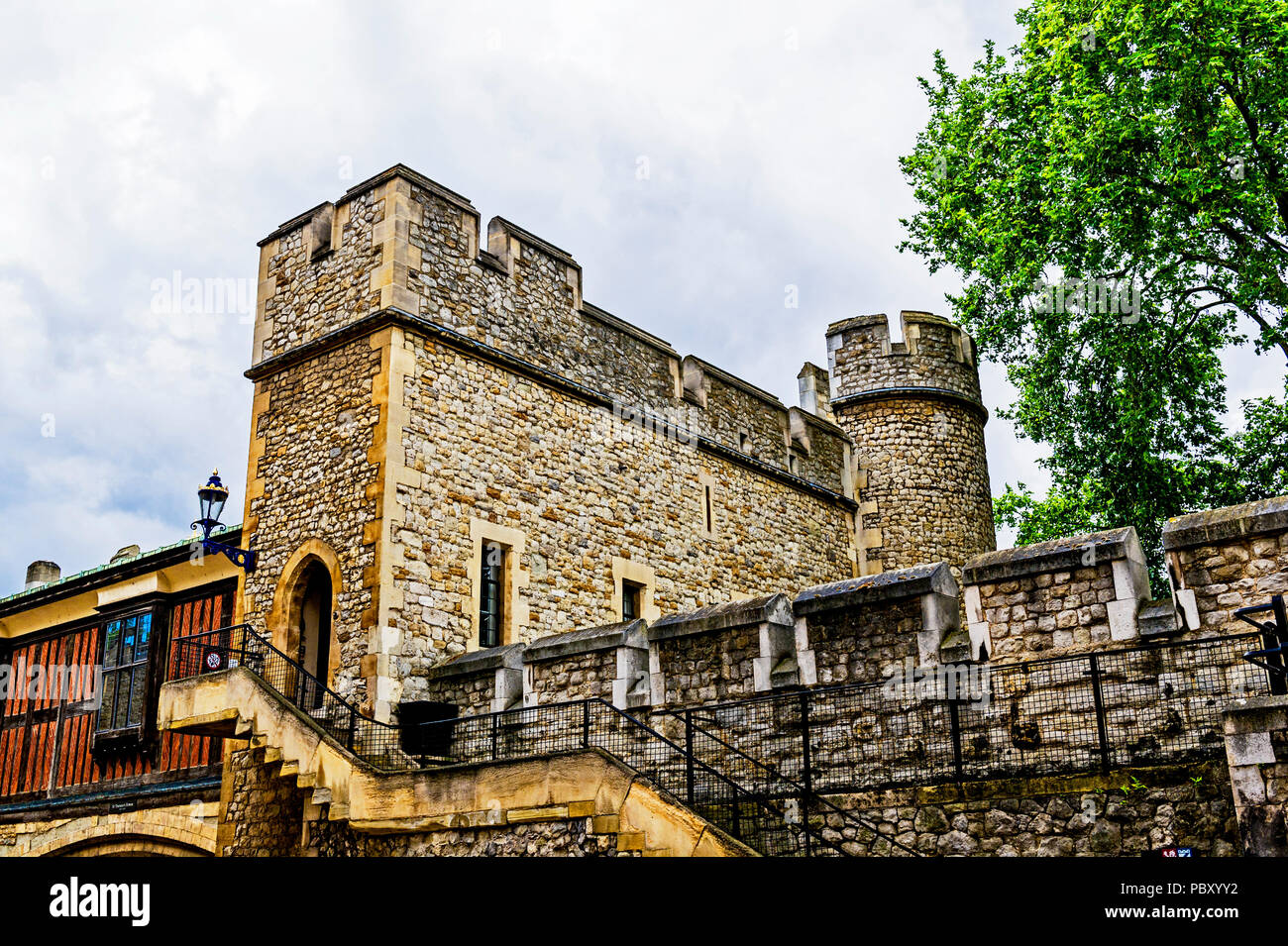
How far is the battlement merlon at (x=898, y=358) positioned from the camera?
1831cm

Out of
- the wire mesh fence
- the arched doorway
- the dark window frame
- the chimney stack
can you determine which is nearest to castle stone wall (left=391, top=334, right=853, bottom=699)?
the arched doorway

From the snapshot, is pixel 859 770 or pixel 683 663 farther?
pixel 683 663

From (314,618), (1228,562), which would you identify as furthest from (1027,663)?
(314,618)

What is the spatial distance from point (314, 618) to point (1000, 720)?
732cm

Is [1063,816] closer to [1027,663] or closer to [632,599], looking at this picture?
[1027,663]

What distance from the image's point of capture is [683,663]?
9672mm

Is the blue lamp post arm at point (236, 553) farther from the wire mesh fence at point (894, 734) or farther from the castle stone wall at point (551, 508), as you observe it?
the wire mesh fence at point (894, 734)

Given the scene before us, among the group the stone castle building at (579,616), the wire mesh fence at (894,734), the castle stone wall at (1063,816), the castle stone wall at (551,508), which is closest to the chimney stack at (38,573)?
the stone castle building at (579,616)

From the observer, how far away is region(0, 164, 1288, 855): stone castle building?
7754mm

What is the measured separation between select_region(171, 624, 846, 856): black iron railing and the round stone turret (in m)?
8.93
